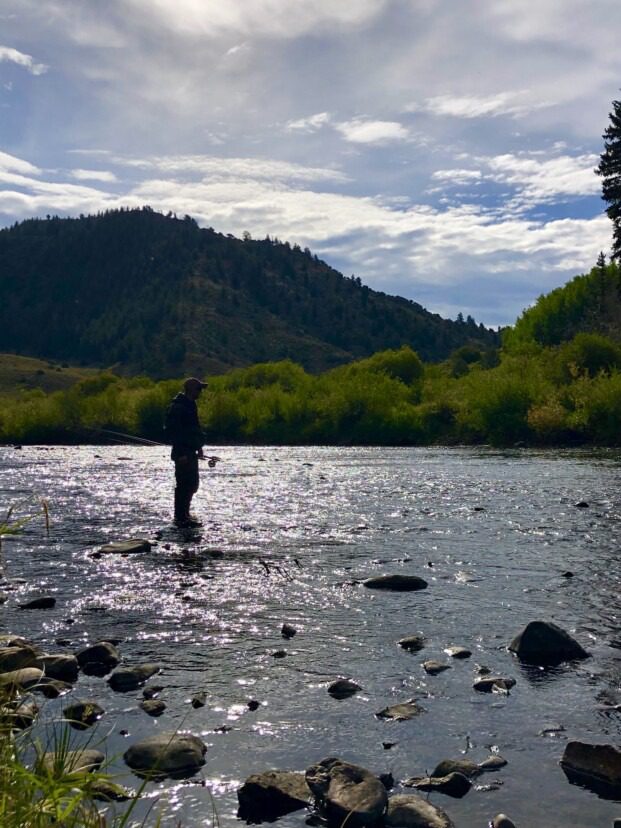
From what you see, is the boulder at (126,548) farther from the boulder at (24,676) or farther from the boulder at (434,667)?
the boulder at (434,667)

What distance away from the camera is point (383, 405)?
74.1 m

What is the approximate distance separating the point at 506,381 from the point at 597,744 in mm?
59208

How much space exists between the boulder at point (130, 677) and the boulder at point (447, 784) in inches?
127

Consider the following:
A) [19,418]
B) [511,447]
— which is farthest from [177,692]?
[19,418]

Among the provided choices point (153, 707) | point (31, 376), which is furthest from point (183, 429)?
point (31, 376)

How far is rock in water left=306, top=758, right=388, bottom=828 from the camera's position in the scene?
5.42 meters

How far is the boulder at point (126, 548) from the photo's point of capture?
52.0 ft

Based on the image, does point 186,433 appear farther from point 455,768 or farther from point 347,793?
point 347,793

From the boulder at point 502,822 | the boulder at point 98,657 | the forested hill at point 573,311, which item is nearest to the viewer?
the boulder at point 502,822

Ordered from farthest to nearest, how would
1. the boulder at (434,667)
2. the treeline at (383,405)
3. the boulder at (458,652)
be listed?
1. the treeline at (383,405)
2. the boulder at (458,652)
3. the boulder at (434,667)

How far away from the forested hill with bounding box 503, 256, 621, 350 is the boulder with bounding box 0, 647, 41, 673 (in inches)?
4406

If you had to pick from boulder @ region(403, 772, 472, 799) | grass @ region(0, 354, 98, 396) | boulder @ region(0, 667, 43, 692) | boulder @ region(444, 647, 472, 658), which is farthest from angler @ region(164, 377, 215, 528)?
grass @ region(0, 354, 98, 396)

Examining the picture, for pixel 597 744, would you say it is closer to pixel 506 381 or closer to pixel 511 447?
pixel 511 447

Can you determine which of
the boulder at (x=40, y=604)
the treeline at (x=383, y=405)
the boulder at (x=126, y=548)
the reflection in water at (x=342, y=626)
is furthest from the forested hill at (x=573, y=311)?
the boulder at (x=40, y=604)
